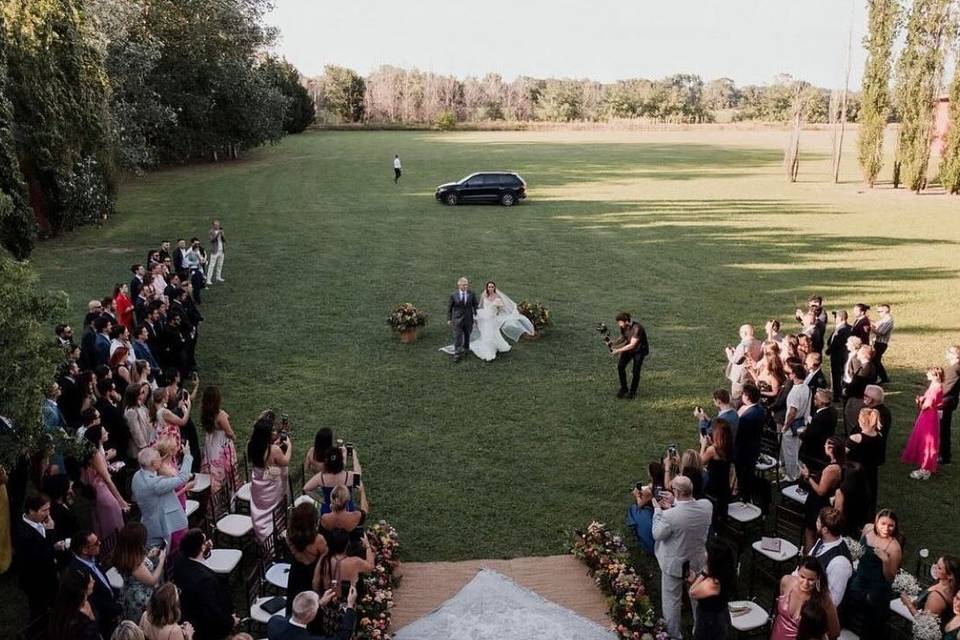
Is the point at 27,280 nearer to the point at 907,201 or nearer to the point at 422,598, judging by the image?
the point at 422,598

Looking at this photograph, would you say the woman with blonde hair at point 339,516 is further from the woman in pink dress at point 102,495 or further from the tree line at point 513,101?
the tree line at point 513,101

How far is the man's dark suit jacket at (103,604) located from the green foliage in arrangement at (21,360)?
137 cm

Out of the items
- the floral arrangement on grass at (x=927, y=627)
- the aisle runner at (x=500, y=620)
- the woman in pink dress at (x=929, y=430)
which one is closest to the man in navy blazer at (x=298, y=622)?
the aisle runner at (x=500, y=620)

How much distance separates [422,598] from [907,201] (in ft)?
117

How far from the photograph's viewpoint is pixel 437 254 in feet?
82.1

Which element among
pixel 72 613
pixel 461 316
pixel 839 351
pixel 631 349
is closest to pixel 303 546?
pixel 72 613

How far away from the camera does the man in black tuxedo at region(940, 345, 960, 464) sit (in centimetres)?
1044

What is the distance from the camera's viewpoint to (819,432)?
8.98m

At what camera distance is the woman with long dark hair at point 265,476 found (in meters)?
7.74

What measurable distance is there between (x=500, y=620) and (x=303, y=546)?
209cm

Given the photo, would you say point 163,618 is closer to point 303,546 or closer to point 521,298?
point 303,546

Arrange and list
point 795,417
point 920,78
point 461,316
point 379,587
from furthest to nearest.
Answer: point 920,78 < point 461,316 < point 795,417 < point 379,587

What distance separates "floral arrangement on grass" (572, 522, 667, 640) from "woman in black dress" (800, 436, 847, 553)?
1.98 metres

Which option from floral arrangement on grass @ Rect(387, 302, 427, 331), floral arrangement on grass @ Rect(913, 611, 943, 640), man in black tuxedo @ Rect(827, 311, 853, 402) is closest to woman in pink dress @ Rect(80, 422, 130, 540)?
floral arrangement on grass @ Rect(913, 611, 943, 640)
